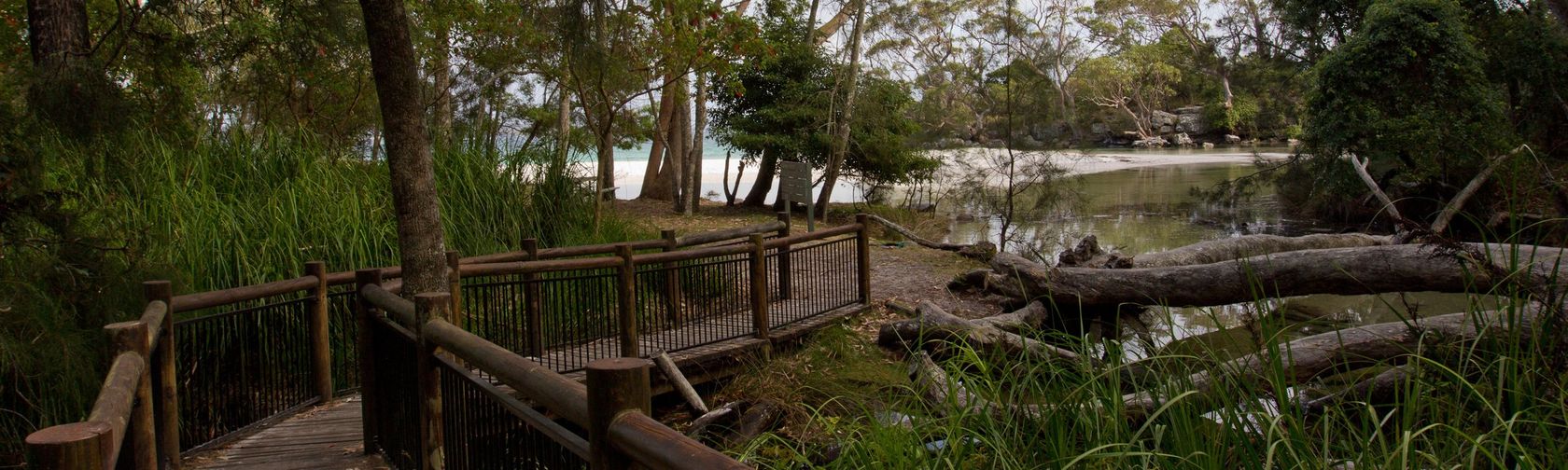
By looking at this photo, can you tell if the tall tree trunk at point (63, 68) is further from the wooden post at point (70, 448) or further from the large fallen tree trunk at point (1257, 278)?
the large fallen tree trunk at point (1257, 278)

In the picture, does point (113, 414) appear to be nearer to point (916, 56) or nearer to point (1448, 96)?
point (1448, 96)

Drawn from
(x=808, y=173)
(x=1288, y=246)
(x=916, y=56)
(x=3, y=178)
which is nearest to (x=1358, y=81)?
(x=1288, y=246)

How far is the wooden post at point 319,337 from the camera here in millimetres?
5770

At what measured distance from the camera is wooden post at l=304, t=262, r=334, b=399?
227 inches

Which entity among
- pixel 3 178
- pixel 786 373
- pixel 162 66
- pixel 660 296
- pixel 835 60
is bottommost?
pixel 786 373

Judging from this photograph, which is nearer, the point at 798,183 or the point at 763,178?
the point at 798,183

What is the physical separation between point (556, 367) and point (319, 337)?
142 cm

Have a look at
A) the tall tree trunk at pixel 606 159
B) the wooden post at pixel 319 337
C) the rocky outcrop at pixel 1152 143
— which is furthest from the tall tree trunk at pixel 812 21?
the rocky outcrop at pixel 1152 143

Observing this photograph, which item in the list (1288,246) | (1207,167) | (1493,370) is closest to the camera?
(1493,370)

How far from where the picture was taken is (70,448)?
73.9 inches

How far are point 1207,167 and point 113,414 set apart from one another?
115ft

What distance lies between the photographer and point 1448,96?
14.8 meters

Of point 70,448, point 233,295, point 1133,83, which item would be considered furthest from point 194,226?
point 1133,83

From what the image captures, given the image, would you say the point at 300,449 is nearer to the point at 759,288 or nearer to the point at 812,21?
the point at 759,288
